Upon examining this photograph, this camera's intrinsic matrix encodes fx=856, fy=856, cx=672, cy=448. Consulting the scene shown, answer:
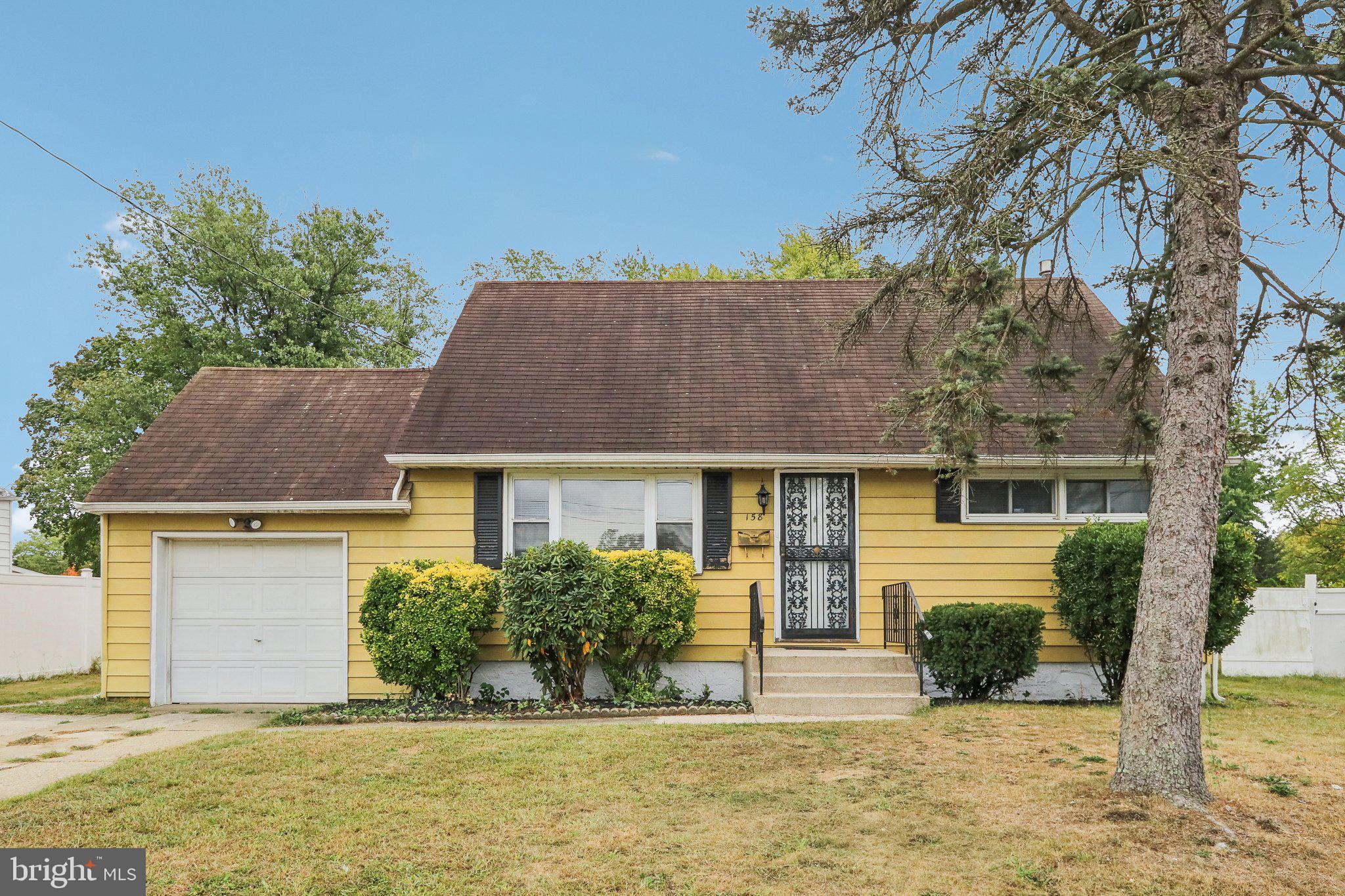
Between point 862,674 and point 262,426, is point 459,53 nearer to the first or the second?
point 262,426

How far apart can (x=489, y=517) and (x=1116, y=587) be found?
271 inches

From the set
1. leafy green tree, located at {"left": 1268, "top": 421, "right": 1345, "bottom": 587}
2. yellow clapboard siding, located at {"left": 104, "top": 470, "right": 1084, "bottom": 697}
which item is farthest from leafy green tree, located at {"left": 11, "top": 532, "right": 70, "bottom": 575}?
leafy green tree, located at {"left": 1268, "top": 421, "right": 1345, "bottom": 587}

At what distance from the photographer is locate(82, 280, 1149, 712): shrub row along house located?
32.7ft

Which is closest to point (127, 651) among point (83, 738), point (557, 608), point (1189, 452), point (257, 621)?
point (257, 621)

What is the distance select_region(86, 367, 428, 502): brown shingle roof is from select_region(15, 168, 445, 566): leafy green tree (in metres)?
8.40

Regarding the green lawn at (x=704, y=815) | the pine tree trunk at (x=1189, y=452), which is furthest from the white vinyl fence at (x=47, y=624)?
the pine tree trunk at (x=1189, y=452)

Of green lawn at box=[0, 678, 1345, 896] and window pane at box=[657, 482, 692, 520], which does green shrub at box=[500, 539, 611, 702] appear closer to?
window pane at box=[657, 482, 692, 520]

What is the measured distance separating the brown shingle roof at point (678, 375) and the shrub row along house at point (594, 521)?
0.05 meters

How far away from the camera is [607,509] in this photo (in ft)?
33.5

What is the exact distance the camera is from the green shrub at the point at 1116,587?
8.71m

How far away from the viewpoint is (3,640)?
14.1 m

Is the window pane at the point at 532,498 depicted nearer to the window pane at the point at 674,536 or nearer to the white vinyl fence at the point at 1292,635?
the window pane at the point at 674,536

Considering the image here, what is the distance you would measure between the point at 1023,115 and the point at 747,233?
2119 cm

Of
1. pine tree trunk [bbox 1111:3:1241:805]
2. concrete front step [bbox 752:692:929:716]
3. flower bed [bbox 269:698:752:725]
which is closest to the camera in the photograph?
pine tree trunk [bbox 1111:3:1241:805]
